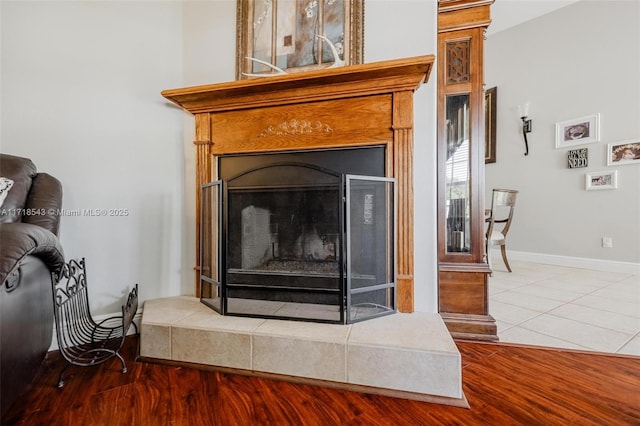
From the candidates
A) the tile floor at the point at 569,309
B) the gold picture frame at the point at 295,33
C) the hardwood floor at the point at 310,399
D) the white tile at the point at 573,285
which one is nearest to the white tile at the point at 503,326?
the tile floor at the point at 569,309

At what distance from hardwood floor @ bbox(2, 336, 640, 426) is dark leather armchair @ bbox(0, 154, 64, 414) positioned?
23 cm

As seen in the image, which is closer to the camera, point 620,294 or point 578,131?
point 620,294

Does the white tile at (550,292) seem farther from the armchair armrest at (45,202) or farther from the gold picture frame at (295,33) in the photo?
the armchair armrest at (45,202)

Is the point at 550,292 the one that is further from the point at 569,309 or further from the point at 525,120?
the point at 525,120

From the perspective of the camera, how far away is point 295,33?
169 cm

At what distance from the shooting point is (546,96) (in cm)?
351

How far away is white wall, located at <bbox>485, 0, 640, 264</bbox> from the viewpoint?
2.97m

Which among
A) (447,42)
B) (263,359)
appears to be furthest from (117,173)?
(447,42)

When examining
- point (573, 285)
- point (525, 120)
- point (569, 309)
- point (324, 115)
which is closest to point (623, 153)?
point (525, 120)

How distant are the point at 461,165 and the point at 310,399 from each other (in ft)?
4.94

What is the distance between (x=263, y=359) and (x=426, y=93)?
5.15ft

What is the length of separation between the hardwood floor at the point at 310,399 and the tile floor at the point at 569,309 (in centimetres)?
24

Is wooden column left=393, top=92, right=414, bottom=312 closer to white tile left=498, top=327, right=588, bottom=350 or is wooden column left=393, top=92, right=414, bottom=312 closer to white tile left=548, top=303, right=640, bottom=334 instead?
white tile left=498, top=327, right=588, bottom=350

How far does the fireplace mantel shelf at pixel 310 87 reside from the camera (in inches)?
52.2
